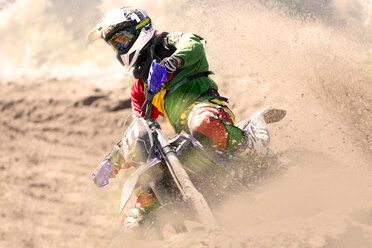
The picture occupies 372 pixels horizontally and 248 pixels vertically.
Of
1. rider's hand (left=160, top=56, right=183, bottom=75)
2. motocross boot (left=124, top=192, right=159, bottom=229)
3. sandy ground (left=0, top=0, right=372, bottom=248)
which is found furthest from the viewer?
motocross boot (left=124, top=192, right=159, bottom=229)

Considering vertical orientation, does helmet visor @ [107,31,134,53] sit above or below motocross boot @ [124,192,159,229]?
above

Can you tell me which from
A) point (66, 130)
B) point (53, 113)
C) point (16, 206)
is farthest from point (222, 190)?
point (53, 113)

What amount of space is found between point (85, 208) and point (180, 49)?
2572 mm

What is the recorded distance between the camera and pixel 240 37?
7.32 metres

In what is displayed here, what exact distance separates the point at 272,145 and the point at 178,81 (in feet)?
6.37

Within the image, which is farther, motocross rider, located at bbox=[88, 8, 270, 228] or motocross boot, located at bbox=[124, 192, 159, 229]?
motocross boot, located at bbox=[124, 192, 159, 229]

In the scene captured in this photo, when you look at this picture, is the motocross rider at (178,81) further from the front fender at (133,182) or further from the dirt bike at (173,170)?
the front fender at (133,182)

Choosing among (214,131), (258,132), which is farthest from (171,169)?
(258,132)

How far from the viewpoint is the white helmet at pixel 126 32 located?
3.54 m

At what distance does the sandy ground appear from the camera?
3.15m

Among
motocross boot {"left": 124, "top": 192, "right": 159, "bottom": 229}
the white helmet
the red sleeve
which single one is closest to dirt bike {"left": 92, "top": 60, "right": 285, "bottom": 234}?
motocross boot {"left": 124, "top": 192, "right": 159, "bottom": 229}

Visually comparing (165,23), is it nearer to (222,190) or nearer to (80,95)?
(80,95)

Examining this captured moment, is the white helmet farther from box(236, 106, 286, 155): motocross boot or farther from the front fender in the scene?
box(236, 106, 286, 155): motocross boot

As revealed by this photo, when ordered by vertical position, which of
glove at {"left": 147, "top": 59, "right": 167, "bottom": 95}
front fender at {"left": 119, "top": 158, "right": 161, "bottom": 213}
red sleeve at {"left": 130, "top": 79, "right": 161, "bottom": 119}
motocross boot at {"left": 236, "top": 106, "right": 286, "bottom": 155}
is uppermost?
red sleeve at {"left": 130, "top": 79, "right": 161, "bottom": 119}
